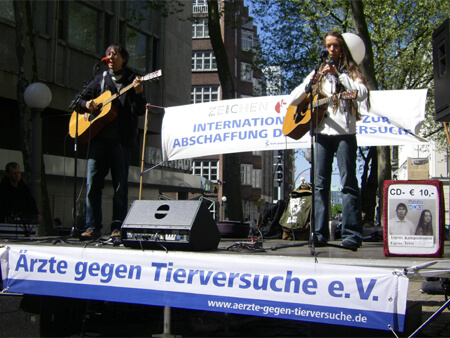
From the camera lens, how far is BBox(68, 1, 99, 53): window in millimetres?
16859

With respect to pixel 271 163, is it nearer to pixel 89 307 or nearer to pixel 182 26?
pixel 182 26

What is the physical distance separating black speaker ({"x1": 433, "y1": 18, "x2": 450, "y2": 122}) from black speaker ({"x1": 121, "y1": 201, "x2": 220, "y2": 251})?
82.4 inches

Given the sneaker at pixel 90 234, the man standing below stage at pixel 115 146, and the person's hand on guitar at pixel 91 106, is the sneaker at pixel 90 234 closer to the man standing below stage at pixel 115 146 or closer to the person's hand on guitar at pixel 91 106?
the man standing below stage at pixel 115 146

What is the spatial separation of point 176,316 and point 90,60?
13.2 m

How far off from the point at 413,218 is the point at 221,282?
144 centimetres

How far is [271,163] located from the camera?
70688mm

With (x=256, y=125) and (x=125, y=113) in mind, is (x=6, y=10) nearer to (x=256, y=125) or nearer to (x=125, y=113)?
(x=256, y=125)

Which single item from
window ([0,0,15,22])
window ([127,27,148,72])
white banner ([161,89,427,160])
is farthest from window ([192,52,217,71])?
white banner ([161,89,427,160])

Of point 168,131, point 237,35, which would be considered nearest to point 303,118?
point 168,131

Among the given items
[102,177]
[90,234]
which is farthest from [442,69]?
[90,234]

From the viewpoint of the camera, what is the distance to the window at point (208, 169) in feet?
161

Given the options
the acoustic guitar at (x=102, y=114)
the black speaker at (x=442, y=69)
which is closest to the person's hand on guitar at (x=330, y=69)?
the black speaker at (x=442, y=69)

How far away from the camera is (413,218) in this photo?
3.85 metres

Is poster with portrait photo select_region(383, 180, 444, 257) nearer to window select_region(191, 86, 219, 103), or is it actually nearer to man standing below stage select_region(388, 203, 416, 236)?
man standing below stage select_region(388, 203, 416, 236)
